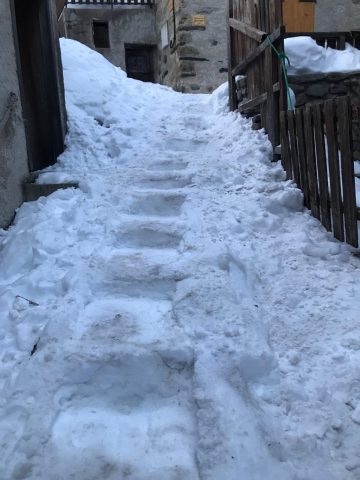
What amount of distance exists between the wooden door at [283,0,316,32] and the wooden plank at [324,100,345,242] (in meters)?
6.20

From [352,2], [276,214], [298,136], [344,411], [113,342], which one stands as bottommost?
[344,411]

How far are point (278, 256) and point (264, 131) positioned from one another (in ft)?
7.74

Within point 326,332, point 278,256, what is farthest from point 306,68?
point 326,332

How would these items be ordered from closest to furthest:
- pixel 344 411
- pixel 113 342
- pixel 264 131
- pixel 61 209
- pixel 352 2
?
pixel 344 411, pixel 113 342, pixel 61 209, pixel 264 131, pixel 352 2

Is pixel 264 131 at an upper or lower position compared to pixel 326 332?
upper

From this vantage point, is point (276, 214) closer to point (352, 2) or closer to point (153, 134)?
point (153, 134)

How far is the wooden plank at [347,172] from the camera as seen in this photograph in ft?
11.8

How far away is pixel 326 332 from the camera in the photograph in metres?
2.92

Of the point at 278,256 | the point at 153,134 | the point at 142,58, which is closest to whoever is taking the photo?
the point at 278,256

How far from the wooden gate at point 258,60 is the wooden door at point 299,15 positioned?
257cm

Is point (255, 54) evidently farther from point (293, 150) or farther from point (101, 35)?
point (101, 35)

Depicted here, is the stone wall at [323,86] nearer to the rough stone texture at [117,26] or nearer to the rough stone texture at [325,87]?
the rough stone texture at [325,87]

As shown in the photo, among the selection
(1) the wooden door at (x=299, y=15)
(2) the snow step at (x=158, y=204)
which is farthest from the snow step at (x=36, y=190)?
(1) the wooden door at (x=299, y=15)

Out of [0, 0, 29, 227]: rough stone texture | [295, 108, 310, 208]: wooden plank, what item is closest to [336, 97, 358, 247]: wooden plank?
[295, 108, 310, 208]: wooden plank
